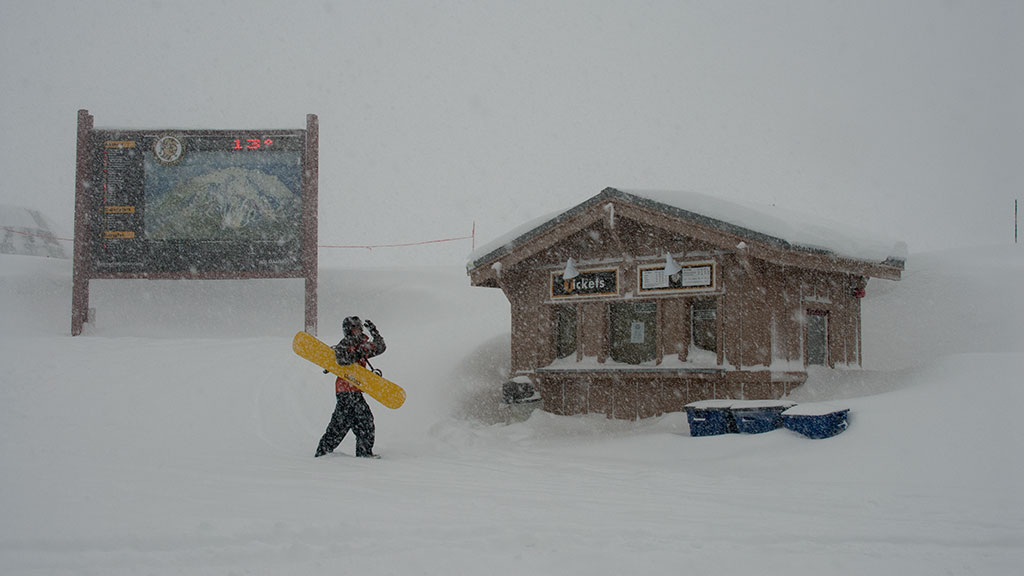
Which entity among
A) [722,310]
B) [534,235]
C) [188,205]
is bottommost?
[722,310]

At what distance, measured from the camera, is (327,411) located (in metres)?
13.3

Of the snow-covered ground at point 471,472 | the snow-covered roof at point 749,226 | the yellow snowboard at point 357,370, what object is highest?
the snow-covered roof at point 749,226

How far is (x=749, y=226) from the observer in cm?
1069

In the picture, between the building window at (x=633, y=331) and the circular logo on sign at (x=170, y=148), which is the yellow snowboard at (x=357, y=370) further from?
the circular logo on sign at (x=170, y=148)

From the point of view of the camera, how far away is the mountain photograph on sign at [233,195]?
1770 centimetres

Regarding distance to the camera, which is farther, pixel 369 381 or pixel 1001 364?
pixel 1001 364

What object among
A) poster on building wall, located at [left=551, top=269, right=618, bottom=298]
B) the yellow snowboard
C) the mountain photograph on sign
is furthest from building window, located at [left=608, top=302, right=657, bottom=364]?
the mountain photograph on sign

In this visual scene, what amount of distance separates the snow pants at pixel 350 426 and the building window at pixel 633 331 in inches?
203

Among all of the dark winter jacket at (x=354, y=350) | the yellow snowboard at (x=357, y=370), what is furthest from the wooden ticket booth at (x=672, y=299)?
the dark winter jacket at (x=354, y=350)

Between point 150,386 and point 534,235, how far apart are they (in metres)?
7.48

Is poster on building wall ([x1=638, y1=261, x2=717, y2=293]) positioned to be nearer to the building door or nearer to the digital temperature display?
the building door

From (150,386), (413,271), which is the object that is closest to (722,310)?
(150,386)

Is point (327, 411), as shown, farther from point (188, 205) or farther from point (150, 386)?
point (188, 205)

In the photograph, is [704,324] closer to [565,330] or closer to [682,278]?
[682,278]
